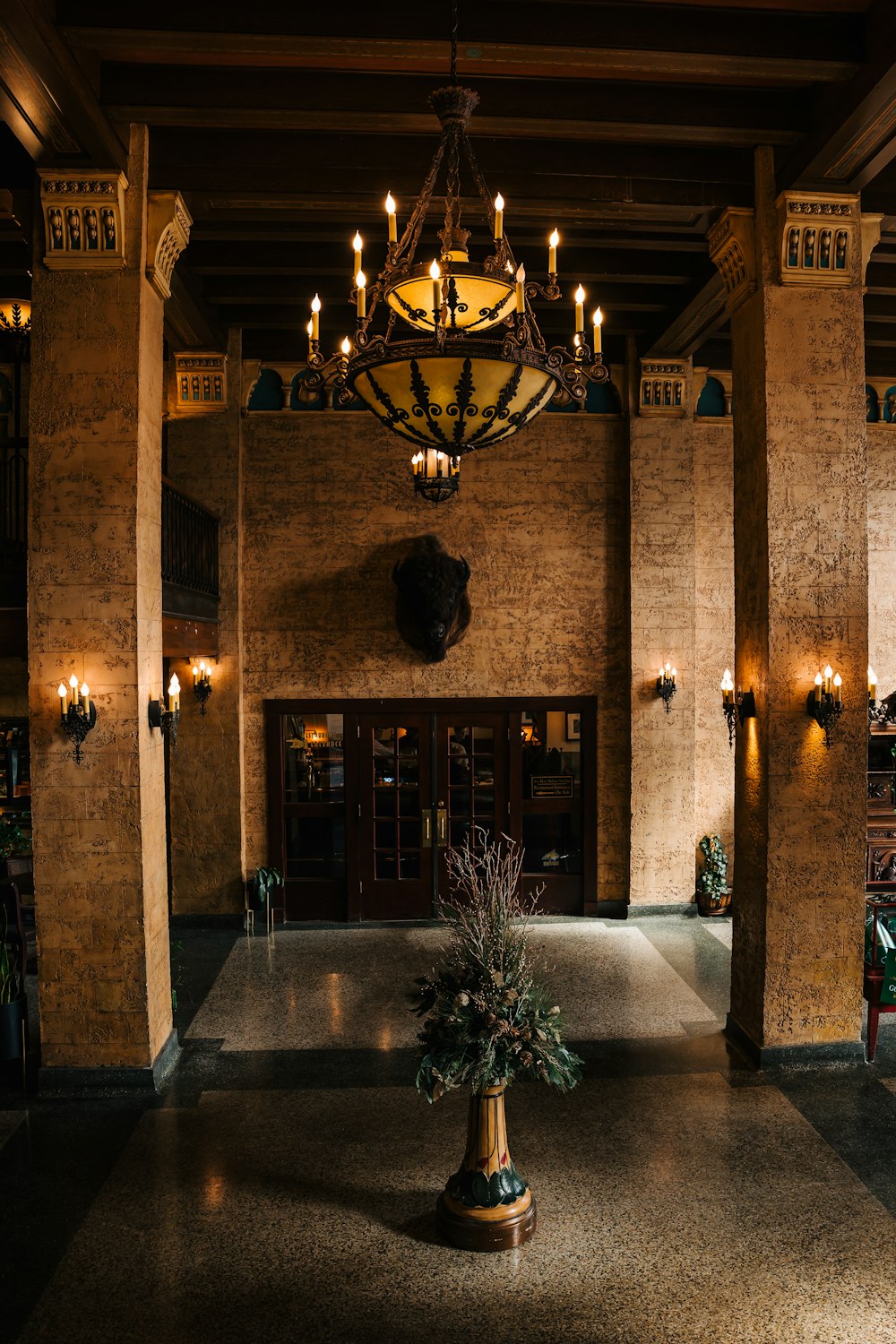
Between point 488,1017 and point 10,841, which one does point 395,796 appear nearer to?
point 10,841

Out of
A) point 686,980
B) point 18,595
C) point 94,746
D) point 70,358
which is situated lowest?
point 686,980

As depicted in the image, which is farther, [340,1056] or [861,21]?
[340,1056]

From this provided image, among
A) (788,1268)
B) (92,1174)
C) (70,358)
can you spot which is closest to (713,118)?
(70,358)

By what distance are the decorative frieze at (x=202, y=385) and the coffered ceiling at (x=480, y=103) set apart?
2267mm

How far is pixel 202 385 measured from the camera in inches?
375

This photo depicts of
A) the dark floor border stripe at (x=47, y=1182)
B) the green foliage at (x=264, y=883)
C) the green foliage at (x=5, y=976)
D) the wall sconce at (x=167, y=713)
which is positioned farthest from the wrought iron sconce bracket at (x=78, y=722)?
the green foliage at (x=264, y=883)

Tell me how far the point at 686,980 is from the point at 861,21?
6822mm

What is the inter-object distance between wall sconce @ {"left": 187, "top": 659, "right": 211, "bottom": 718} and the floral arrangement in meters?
5.71

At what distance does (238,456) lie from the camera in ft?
31.6

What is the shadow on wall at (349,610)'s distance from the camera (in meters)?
9.78

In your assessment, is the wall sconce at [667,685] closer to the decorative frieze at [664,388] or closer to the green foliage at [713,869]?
the green foliage at [713,869]

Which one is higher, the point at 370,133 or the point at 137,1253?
the point at 370,133

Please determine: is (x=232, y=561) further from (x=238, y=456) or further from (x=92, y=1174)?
(x=92, y=1174)

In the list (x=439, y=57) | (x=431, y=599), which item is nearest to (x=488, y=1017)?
(x=439, y=57)
